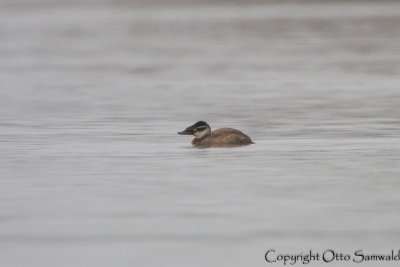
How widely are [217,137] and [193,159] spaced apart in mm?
1078

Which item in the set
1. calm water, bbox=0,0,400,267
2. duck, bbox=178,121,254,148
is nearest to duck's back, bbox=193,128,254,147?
duck, bbox=178,121,254,148

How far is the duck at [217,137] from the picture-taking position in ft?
51.1

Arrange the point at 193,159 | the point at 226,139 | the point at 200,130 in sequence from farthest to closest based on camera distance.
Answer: the point at 200,130 < the point at 226,139 < the point at 193,159

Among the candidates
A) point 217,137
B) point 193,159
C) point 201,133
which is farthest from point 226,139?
point 193,159

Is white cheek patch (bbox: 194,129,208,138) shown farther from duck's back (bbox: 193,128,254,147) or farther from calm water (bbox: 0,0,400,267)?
calm water (bbox: 0,0,400,267)

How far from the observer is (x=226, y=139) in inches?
617

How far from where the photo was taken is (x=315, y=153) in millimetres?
14906

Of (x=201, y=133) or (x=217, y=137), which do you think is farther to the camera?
(x=201, y=133)

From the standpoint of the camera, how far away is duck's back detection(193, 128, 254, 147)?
15562 mm

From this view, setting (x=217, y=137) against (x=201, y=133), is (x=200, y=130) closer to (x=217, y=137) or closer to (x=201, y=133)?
(x=201, y=133)

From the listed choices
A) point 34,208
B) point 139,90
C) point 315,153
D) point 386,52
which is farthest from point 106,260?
point 386,52

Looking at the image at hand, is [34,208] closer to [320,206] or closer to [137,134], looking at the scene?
[320,206]

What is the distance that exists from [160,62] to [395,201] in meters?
22.4

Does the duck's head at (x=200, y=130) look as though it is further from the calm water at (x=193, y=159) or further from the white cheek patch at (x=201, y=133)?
the calm water at (x=193, y=159)
